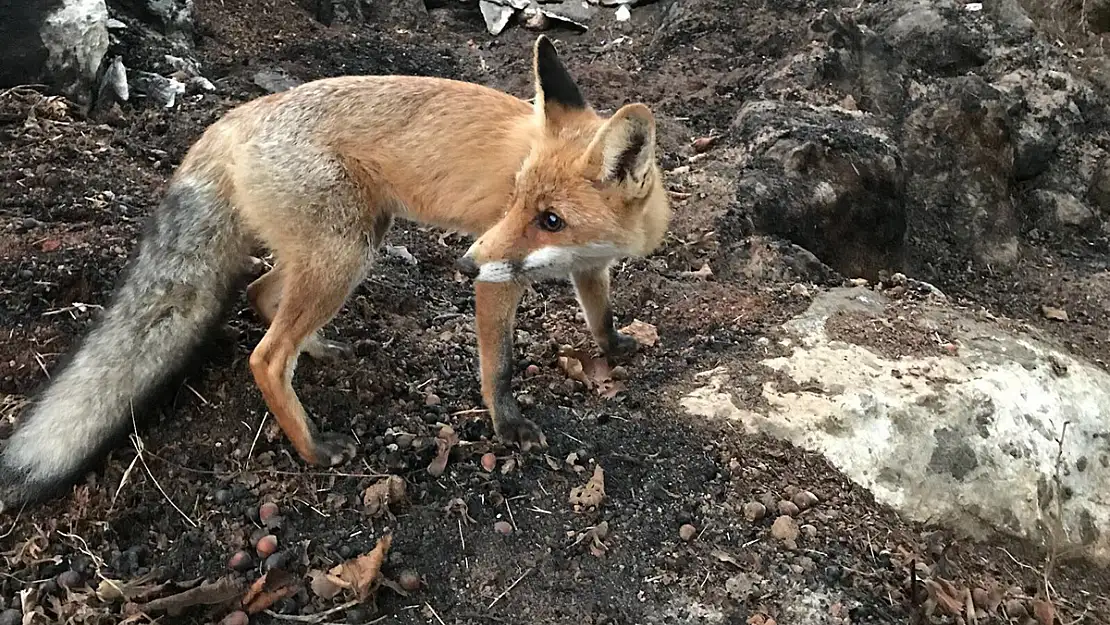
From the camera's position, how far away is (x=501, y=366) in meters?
3.51

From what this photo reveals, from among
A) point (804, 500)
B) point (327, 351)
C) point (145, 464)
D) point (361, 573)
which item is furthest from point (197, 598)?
point (804, 500)

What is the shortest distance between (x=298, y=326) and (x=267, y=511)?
0.75m

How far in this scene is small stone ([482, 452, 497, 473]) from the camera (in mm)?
3406

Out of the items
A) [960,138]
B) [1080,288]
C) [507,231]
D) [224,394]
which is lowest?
[1080,288]

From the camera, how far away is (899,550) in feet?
10.3

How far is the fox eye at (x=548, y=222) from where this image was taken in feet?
10.1

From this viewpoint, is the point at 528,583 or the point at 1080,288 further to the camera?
the point at 1080,288

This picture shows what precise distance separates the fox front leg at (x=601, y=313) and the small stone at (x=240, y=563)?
185 cm

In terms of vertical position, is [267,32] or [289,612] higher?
[267,32]

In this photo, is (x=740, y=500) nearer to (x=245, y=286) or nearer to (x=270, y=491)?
(x=270, y=491)

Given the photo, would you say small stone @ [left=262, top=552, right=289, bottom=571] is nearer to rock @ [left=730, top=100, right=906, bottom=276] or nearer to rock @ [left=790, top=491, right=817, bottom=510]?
rock @ [left=790, top=491, right=817, bottom=510]

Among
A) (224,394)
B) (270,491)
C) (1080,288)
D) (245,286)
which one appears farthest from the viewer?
(1080,288)

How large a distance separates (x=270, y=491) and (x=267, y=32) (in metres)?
5.42

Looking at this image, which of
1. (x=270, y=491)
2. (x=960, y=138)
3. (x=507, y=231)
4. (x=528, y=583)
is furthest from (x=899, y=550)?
(x=960, y=138)
